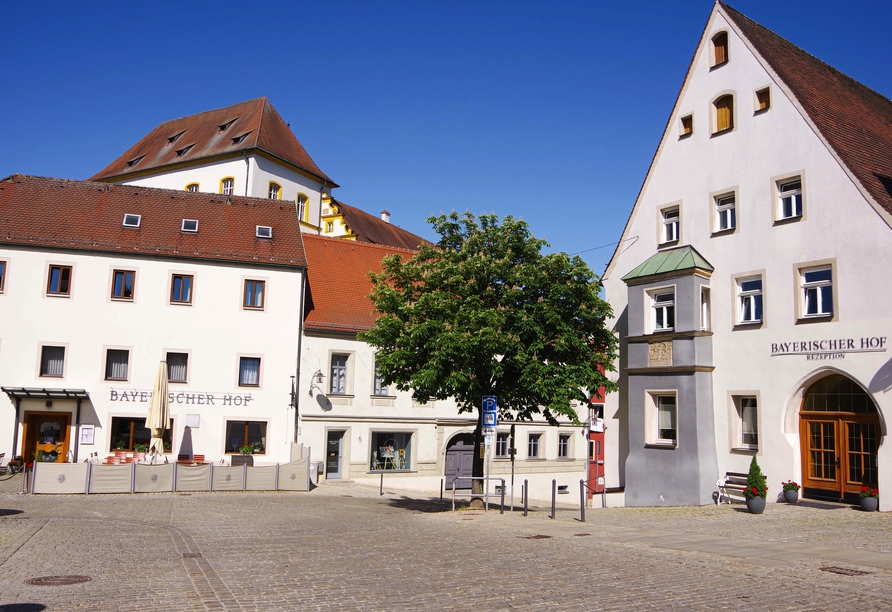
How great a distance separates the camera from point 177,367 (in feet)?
98.7

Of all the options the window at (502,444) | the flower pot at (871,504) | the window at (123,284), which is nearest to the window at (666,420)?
the flower pot at (871,504)

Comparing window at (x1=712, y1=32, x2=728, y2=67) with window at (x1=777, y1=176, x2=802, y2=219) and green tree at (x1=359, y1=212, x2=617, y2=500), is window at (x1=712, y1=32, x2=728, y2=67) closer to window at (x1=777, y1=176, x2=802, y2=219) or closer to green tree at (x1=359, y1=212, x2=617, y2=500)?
window at (x1=777, y1=176, x2=802, y2=219)

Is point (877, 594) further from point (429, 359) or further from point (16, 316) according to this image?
point (16, 316)

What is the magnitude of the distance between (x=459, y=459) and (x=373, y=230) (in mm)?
26327

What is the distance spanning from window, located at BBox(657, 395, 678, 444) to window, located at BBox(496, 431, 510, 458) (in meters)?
13.9

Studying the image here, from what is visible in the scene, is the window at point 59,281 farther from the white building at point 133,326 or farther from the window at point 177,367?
the window at point 177,367

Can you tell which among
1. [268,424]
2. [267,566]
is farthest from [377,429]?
[267,566]

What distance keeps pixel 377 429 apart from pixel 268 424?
14.6 feet

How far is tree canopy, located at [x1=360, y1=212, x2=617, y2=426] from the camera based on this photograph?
20156 millimetres

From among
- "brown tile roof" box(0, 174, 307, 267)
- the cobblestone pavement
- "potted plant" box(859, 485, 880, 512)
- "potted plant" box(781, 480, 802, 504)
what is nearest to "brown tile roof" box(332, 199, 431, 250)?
"brown tile roof" box(0, 174, 307, 267)

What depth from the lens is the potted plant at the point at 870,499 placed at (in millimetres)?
18328

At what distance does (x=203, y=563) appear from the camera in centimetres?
1164

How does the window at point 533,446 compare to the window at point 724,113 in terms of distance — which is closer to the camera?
the window at point 724,113

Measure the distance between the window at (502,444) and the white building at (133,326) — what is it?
392 inches
